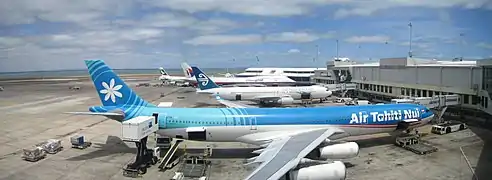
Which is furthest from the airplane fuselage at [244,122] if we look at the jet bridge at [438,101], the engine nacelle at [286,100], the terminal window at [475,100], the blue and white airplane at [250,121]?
the engine nacelle at [286,100]

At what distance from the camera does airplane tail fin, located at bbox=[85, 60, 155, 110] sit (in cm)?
2331

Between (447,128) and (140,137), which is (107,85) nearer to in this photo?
(140,137)

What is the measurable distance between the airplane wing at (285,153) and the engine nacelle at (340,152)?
2.47ft

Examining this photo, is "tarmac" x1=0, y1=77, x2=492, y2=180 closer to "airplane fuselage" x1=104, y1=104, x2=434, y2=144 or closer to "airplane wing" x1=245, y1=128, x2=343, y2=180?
"airplane fuselage" x1=104, y1=104, x2=434, y2=144

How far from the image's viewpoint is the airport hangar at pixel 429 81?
29.7 metres

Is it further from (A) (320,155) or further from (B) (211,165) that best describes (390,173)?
(B) (211,165)

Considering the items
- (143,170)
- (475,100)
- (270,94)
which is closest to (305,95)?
(270,94)

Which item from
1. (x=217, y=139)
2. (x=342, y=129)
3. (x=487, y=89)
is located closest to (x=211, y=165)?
(x=217, y=139)

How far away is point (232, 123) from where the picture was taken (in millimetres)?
22531

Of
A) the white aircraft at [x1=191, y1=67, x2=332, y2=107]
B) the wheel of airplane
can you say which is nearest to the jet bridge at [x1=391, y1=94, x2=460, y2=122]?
the white aircraft at [x1=191, y1=67, x2=332, y2=107]

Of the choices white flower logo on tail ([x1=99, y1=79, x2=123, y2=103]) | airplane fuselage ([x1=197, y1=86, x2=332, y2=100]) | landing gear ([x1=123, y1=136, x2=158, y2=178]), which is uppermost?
white flower logo on tail ([x1=99, y1=79, x2=123, y2=103])

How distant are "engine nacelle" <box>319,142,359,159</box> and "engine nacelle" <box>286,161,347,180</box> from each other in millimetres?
3627

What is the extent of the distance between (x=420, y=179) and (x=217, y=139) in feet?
38.3

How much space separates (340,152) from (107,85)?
15.1 metres
